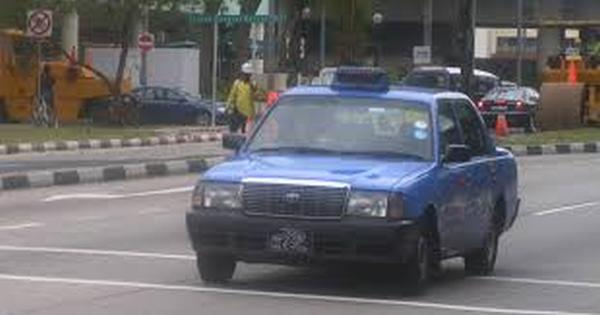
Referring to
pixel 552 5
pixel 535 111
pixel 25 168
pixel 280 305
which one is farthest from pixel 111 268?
pixel 552 5

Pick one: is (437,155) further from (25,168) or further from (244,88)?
(244,88)

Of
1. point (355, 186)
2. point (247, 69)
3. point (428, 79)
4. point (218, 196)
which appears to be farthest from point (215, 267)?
point (247, 69)

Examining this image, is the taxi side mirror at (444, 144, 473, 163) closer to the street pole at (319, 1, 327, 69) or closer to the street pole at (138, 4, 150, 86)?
the street pole at (138, 4, 150, 86)

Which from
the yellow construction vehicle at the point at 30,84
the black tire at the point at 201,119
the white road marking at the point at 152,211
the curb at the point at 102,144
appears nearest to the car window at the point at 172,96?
the black tire at the point at 201,119

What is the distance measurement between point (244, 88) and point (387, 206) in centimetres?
1979

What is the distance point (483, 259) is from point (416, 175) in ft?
7.03

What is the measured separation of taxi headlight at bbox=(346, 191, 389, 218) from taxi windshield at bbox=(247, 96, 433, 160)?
0.95 metres

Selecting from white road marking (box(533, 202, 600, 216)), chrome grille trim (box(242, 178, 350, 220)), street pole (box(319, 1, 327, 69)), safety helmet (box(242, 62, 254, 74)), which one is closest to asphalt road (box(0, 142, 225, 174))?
safety helmet (box(242, 62, 254, 74))

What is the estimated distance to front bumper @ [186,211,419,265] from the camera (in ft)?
36.2

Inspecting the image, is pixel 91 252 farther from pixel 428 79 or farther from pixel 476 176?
pixel 428 79

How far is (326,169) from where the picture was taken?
1138 cm

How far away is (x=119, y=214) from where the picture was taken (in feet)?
60.6

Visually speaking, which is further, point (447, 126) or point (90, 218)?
point (90, 218)

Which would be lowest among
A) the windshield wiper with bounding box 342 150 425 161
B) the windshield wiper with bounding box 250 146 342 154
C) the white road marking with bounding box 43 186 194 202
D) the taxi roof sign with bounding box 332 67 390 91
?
the white road marking with bounding box 43 186 194 202
